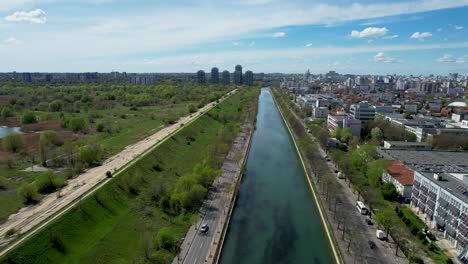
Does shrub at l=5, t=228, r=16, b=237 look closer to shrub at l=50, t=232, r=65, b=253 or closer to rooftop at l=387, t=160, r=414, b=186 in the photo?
shrub at l=50, t=232, r=65, b=253

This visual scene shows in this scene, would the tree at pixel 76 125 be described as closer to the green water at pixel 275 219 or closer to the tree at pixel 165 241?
the green water at pixel 275 219

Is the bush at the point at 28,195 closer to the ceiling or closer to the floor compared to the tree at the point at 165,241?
closer to the ceiling

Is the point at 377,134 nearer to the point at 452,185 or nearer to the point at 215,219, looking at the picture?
the point at 452,185

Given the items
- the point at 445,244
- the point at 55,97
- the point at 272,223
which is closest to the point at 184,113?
the point at 55,97

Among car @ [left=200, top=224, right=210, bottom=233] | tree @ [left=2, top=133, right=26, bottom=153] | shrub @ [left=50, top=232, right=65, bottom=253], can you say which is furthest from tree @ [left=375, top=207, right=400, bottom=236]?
tree @ [left=2, top=133, right=26, bottom=153]

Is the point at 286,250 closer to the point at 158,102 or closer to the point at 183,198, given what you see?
the point at 183,198

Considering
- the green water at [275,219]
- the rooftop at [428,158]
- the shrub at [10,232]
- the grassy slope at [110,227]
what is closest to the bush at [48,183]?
the grassy slope at [110,227]
